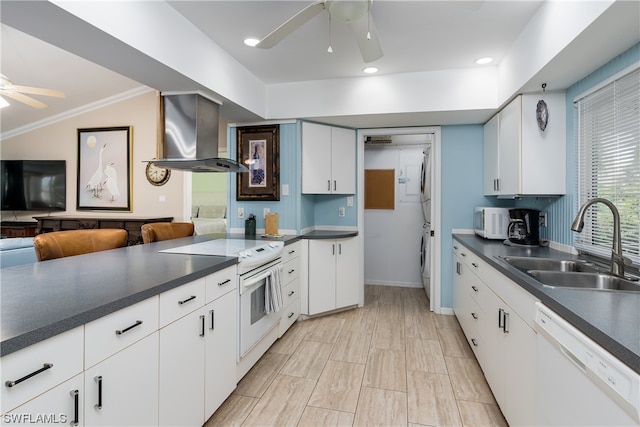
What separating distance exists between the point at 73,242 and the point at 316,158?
2278mm

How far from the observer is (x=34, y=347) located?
33.8 inches

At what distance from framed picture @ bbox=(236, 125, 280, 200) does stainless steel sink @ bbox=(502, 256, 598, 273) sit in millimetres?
2302

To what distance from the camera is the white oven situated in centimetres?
210

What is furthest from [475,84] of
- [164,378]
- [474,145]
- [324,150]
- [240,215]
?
[164,378]

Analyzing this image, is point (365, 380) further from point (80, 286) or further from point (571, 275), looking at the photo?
point (80, 286)

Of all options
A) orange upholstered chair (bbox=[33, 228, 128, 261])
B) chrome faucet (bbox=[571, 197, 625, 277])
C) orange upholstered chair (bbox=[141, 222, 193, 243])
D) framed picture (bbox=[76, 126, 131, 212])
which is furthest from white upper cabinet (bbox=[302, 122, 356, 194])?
framed picture (bbox=[76, 126, 131, 212])

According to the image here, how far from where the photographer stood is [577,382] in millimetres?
1010

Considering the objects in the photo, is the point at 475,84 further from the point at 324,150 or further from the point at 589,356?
the point at 589,356

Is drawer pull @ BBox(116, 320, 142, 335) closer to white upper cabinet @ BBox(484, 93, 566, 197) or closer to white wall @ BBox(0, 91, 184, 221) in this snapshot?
white upper cabinet @ BBox(484, 93, 566, 197)

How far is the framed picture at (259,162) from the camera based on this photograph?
3.52 metres

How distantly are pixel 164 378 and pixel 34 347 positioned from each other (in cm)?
66

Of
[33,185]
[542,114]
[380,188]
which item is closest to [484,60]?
[542,114]

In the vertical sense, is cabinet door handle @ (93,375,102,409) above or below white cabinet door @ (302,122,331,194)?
below

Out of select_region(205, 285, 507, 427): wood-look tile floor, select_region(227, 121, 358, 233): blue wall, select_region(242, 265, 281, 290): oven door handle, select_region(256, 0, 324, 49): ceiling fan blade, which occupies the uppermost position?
select_region(256, 0, 324, 49): ceiling fan blade
